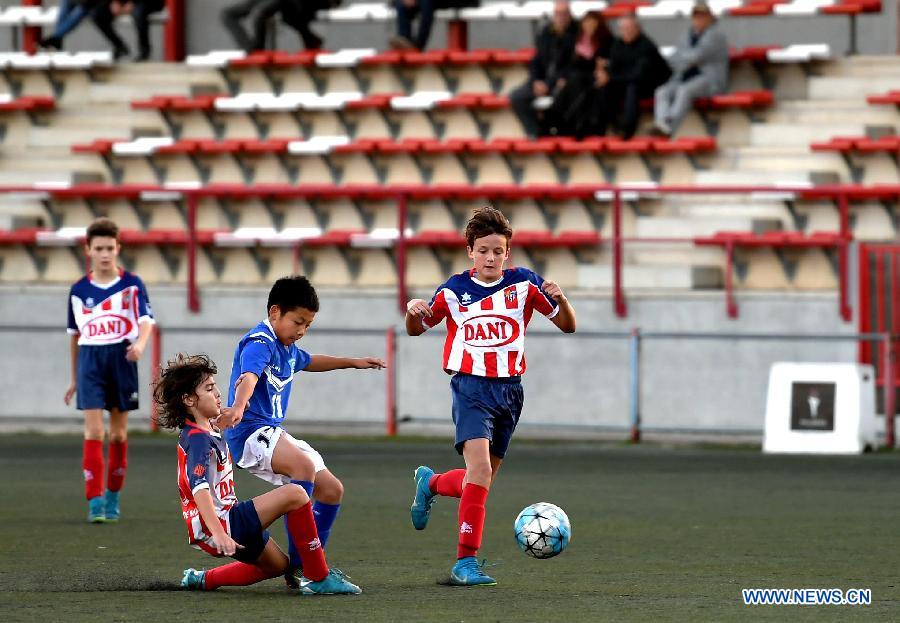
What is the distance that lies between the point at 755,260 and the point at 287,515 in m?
9.93

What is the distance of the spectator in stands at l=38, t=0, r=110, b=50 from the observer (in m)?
20.7

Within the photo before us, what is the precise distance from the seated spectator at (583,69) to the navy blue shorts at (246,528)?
1129 cm

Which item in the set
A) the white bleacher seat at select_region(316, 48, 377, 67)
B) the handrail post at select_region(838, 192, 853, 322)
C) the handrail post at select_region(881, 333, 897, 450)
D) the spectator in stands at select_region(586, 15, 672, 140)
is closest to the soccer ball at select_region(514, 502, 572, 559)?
the handrail post at select_region(881, 333, 897, 450)

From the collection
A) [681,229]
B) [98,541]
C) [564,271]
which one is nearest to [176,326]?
[564,271]

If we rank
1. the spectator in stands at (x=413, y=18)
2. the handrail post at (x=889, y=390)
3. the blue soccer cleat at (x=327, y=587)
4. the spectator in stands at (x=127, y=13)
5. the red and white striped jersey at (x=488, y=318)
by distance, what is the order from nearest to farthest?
1. the blue soccer cleat at (x=327, y=587)
2. the red and white striped jersey at (x=488, y=318)
3. the handrail post at (x=889, y=390)
4. the spectator in stands at (x=413, y=18)
5. the spectator in stands at (x=127, y=13)

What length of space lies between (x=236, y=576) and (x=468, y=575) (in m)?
0.93

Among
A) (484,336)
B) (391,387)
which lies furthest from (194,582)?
(391,387)

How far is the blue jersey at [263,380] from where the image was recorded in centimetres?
676

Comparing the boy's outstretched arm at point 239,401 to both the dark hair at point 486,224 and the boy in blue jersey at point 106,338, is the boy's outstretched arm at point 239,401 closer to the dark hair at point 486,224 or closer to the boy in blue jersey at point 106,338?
the dark hair at point 486,224

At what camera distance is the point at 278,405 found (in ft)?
22.9

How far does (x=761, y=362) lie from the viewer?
1492cm

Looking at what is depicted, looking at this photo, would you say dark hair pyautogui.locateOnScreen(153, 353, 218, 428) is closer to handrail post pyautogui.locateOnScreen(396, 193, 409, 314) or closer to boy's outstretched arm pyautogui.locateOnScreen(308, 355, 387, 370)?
boy's outstretched arm pyautogui.locateOnScreen(308, 355, 387, 370)

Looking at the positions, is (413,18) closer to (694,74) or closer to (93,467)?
(694,74)

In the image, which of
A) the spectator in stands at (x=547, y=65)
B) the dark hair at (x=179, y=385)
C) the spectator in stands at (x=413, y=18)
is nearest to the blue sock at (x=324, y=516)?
the dark hair at (x=179, y=385)
